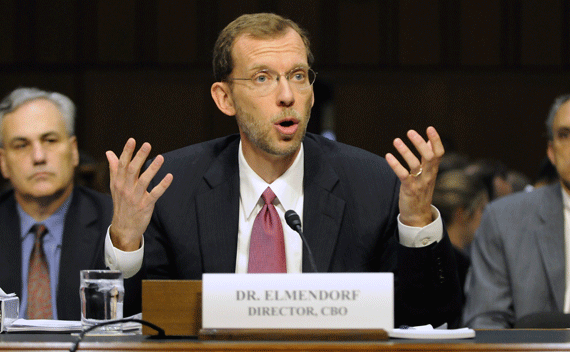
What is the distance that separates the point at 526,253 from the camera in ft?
11.0

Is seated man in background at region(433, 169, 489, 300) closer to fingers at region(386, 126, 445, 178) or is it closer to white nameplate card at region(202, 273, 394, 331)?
fingers at region(386, 126, 445, 178)

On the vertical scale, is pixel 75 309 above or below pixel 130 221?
below

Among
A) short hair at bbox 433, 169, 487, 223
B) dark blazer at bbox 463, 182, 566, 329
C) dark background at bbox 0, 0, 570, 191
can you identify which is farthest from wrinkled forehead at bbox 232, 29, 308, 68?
dark background at bbox 0, 0, 570, 191

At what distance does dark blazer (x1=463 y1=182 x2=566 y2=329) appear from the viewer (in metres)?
3.27

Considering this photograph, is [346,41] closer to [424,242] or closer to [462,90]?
[462,90]

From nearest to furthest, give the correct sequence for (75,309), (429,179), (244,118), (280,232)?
1. (429,179)
2. (280,232)
3. (244,118)
4. (75,309)

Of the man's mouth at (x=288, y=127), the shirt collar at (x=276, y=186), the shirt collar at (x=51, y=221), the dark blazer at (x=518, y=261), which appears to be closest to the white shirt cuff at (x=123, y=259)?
the shirt collar at (x=276, y=186)

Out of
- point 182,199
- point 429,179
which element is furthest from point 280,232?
point 429,179

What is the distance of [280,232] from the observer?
242 centimetres

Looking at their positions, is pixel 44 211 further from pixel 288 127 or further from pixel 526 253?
pixel 526 253

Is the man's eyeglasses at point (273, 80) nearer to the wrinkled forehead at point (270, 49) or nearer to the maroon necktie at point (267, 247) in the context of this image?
the wrinkled forehead at point (270, 49)

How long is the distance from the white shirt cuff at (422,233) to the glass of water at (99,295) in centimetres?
78

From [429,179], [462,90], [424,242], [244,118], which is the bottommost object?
[424,242]

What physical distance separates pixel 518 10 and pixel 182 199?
6.14m
